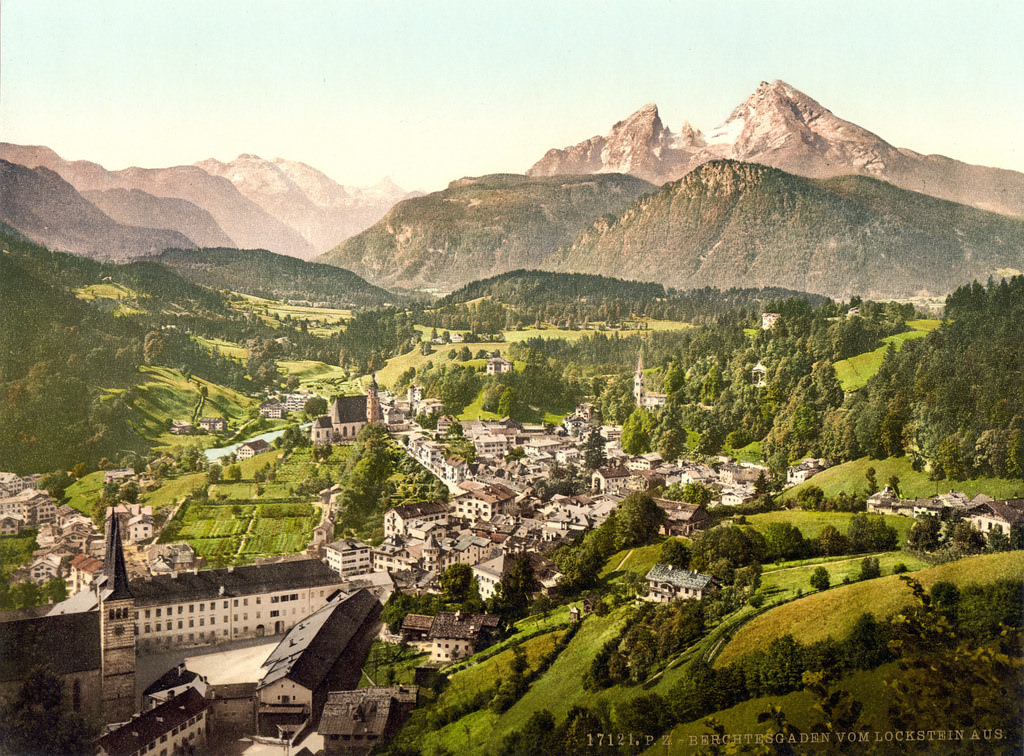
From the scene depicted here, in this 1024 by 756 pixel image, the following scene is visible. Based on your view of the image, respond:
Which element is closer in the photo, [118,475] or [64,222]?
[118,475]

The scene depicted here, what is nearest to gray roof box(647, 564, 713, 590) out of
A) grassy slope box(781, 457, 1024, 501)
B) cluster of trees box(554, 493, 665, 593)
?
cluster of trees box(554, 493, 665, 593)

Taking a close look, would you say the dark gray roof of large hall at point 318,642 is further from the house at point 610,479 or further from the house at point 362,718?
the house at point 610,479

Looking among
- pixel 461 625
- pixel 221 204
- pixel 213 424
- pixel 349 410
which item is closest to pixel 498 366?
pixel 349 410

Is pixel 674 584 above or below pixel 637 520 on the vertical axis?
below

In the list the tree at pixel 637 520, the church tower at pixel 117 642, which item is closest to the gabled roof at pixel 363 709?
the church tower at pixel 117 642

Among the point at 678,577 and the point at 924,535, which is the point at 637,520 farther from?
the point at 924,535

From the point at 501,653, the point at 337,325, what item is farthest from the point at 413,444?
the point at 501,653
